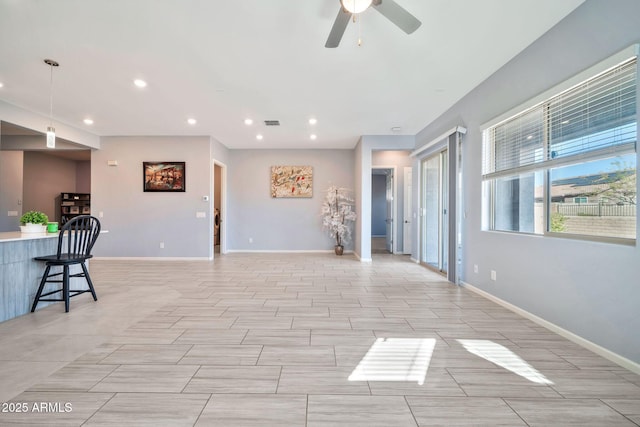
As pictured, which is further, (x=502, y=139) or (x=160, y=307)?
(x=502, y=139)

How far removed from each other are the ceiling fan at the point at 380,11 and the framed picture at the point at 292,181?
18.4 ft

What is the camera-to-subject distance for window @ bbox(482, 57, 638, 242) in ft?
7.23

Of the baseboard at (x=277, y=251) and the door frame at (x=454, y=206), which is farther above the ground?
the door frame at (x=454, y=206)

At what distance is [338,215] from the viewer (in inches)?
301

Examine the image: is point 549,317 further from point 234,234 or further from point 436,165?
point 234,234

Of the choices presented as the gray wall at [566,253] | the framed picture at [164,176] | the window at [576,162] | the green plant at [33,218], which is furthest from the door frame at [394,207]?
the green plant at [33,218]

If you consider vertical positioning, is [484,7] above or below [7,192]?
above

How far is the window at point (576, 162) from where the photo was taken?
2205mm

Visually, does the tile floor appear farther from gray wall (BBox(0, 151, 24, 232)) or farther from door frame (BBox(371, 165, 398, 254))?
gray wall (BBox(0, 151, 24, 232))

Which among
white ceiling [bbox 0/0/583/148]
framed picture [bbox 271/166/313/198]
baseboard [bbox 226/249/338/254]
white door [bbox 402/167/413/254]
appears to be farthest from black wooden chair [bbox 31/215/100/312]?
white door [bbox 402/167/413/254]

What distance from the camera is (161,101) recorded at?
4.70 meters

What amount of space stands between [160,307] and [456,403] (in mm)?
3189

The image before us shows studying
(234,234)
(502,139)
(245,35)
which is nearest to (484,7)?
(502,139)

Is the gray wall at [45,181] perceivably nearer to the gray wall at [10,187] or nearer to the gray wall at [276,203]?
the gray wall at [10,187]
